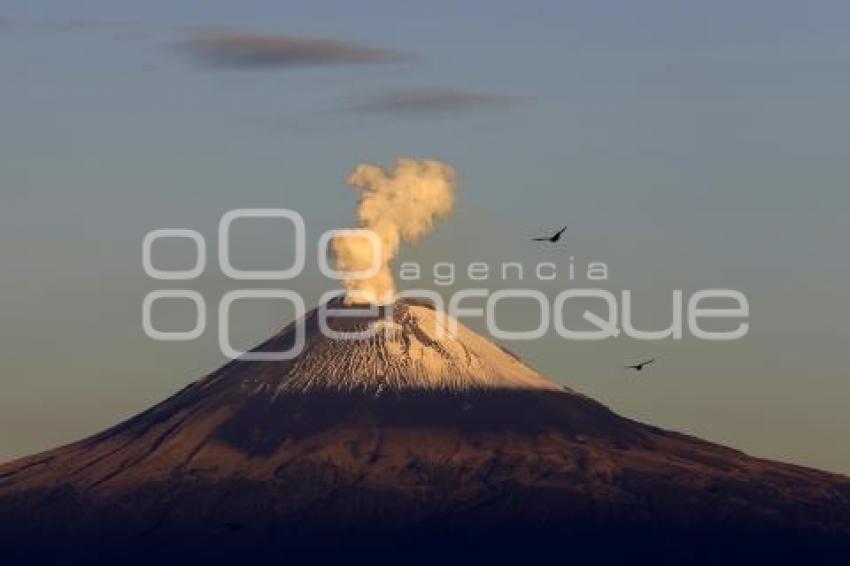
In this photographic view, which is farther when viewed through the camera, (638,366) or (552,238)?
(638,366)
